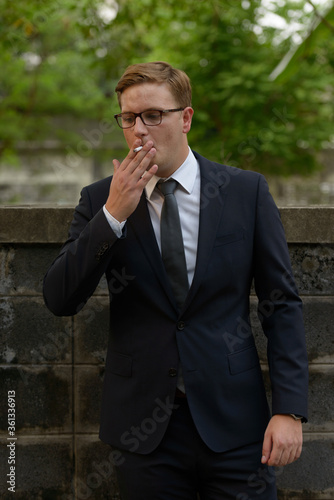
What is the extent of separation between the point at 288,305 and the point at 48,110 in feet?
93.6

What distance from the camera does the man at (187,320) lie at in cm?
214

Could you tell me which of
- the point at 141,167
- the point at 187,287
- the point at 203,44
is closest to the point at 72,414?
the point at 187,287

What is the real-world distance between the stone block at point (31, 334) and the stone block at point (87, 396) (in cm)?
12

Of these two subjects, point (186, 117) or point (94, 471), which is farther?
point (94, 471)

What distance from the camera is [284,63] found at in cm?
88

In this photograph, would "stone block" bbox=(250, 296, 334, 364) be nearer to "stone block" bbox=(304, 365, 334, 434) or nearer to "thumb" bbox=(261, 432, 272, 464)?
"stone block" bbox=(304, 365, 334, 434)

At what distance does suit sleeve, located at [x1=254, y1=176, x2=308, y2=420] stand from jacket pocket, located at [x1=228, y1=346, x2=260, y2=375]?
0.28 feet

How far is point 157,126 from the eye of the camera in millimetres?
2158

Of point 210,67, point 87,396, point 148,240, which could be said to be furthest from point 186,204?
point 210,67

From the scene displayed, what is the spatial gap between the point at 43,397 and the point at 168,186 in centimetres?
163

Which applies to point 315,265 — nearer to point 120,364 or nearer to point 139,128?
point 120,364

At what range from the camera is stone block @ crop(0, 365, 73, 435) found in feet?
10.8

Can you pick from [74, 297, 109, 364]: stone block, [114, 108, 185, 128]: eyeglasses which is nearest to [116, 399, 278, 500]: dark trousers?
[114, 108, 185, 128]: eyeglasses

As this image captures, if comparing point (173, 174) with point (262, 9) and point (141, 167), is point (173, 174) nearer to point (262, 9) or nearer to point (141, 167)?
point (141, 167)
